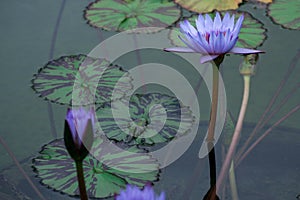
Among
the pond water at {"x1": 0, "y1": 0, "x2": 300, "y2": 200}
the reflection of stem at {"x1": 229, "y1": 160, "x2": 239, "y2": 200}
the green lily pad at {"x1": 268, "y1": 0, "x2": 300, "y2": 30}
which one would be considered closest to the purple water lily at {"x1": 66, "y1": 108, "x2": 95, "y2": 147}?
the pond water at {"x1": 0, "y1": 0, "x2": 300, "y2": 200}

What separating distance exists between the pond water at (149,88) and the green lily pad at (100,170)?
2.8 inches

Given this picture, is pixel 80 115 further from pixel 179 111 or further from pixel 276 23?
pixel 276 23

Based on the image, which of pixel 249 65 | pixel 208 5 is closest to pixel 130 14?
pixel 208 5

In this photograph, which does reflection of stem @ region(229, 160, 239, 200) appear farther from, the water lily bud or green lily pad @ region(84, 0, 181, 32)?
green lily pad @ region(84, 0, 181, 32)

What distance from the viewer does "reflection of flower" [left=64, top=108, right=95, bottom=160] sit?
2.98ft

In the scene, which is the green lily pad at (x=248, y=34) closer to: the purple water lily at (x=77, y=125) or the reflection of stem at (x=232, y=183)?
the reflection of stem at (x=232, y=183)

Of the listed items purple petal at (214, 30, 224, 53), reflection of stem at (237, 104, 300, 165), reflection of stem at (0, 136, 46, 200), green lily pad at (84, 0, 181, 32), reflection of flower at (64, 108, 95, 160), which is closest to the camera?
reflection of flower at (64, 108, 95, 160)

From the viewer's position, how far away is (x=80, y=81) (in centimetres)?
162

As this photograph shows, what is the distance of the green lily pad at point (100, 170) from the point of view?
1.28m

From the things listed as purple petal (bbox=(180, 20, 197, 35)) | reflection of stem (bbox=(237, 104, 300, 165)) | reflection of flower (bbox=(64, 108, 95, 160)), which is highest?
purple petal (bbox=(180, 20, 197, 35))

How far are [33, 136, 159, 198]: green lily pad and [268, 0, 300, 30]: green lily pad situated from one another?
0.78 meters

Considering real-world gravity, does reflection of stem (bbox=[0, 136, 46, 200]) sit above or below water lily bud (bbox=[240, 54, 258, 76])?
below

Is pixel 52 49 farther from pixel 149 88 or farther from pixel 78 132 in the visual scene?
pixel 78 132

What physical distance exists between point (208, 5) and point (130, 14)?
27cm
